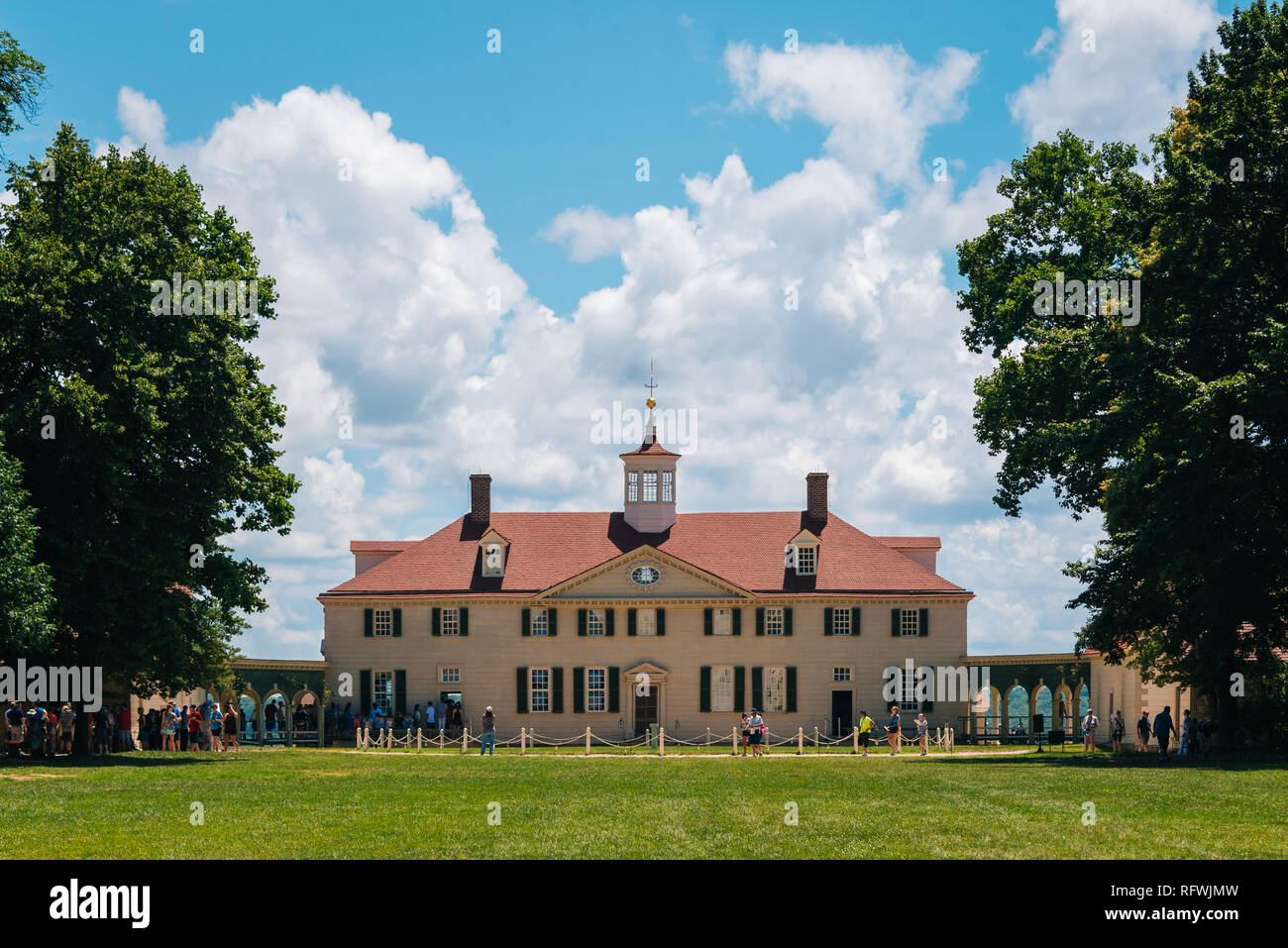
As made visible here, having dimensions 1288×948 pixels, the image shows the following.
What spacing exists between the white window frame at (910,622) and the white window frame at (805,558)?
4.18m

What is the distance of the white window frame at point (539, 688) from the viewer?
59406 millimetres

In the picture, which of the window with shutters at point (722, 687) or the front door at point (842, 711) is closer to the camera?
the front door at point (842, 711)

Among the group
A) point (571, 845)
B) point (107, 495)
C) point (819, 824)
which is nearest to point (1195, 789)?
point (819, 824)

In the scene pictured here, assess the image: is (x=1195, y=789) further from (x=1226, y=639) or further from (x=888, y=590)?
(x=888, y=590)

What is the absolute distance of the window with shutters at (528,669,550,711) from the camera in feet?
195

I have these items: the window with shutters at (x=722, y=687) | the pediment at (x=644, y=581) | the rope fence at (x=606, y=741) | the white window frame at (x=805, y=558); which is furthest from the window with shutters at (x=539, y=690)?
the white window frame at (x=805, y=558)

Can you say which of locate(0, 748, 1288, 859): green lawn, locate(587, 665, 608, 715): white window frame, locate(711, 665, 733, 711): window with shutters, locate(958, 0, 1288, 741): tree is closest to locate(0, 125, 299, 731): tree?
locate(0, 748, 1288, 859): green lawn

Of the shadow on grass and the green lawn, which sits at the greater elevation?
the green lawn

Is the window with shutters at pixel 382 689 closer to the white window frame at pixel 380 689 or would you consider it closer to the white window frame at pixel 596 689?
the white window frame at pixel 380 689

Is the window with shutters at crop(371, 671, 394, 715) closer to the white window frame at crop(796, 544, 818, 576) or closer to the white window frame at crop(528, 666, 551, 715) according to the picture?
the white window frame at crop(528, 666, 551, 715)

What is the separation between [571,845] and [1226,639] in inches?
949

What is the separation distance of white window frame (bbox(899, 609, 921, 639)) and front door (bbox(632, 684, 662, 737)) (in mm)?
10479

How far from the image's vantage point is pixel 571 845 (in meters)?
15.0

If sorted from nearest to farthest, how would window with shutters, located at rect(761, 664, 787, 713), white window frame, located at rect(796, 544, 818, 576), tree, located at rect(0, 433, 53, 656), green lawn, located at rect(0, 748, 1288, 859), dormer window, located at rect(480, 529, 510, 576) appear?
green lawn, located at rect(0, 748, 1288, 859)
tree, located at rect(0, 433, 53, 656)
window with shutters, located at rect(761, 664, 787, 713)
white window frame, located at rect(796, 544, 818, 576)
dormer window, located at rect(480, 529, 510, 576)
